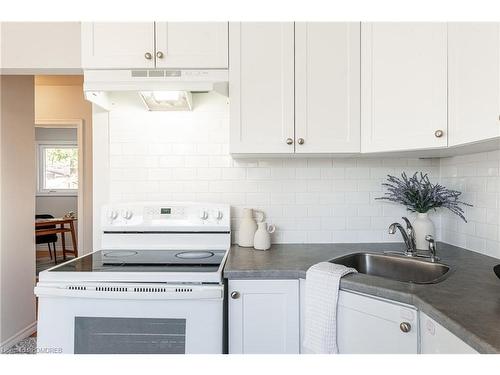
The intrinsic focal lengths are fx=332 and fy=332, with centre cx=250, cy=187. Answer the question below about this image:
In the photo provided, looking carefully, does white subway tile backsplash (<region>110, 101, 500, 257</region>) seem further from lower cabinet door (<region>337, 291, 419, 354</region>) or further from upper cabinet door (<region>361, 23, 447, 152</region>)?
lower cabinet door (<region>337, 291, 419, 354</region>)

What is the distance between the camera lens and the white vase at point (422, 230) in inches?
73.6

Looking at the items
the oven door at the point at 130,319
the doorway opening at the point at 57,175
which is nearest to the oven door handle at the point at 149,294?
the oven door at the point at 130,319

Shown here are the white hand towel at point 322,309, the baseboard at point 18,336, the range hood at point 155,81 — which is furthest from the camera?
the baseboard at point 18,336

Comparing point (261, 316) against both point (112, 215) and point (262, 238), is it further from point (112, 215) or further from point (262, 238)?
point (112, 215)

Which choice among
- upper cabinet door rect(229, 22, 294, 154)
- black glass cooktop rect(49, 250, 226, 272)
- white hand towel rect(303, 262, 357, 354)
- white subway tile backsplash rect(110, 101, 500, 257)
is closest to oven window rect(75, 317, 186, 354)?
black glass cooktop rect(49, 250, 226, 272)

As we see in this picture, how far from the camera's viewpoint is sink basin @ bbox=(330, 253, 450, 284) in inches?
62.1

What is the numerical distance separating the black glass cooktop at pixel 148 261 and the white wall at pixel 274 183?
1.14 ft

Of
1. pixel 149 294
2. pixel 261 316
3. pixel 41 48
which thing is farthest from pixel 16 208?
pixel 261 316

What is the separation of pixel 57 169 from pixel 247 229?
5518 millimetres

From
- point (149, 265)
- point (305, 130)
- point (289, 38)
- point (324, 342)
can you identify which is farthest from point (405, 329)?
point (289, 38)

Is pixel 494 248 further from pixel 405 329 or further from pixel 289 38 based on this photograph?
pixel 289 38

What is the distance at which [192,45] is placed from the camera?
1717mm

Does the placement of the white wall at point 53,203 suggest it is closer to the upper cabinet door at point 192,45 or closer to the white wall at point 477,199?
the upper cabinet door at point 192,45

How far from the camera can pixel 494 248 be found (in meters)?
1.61
